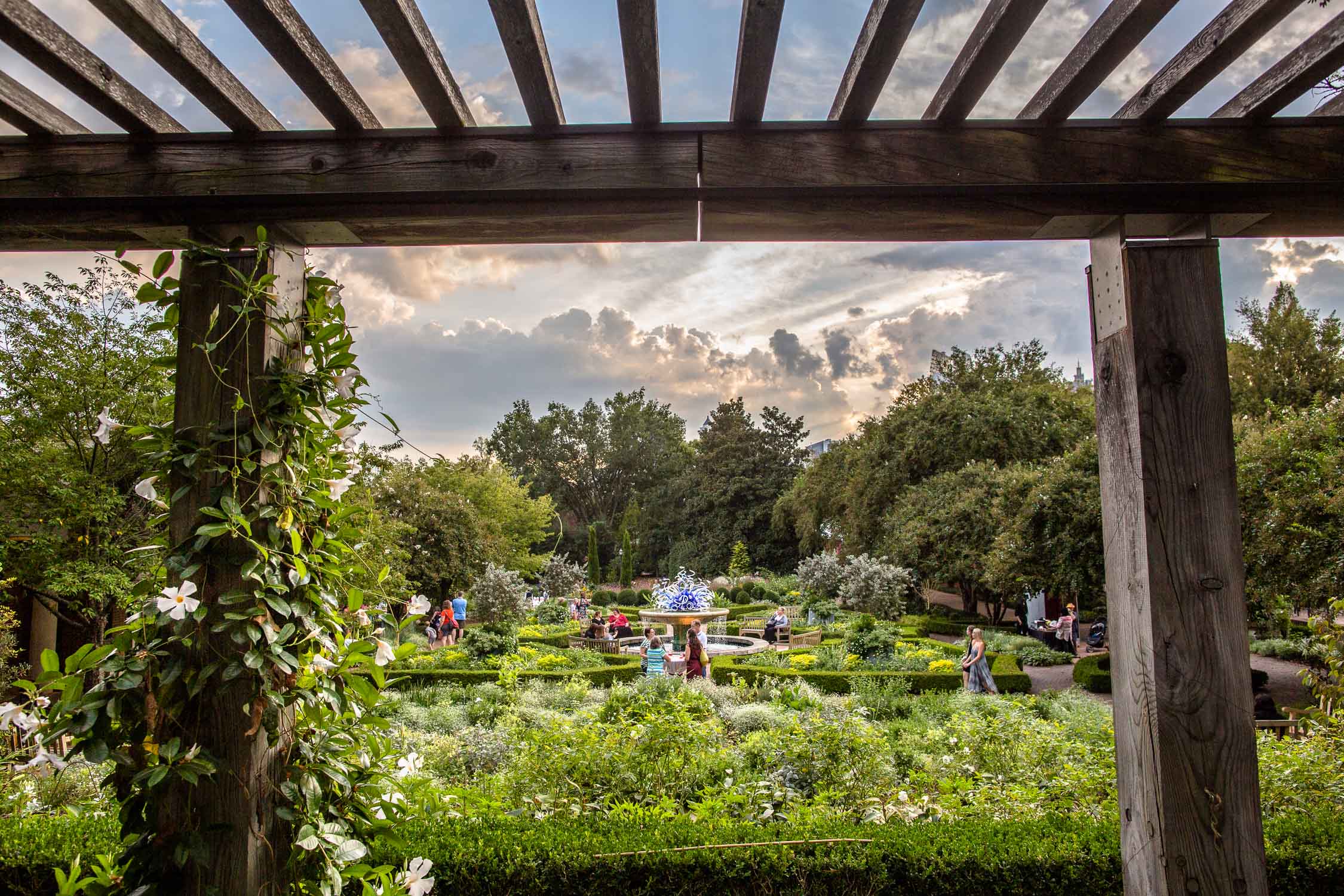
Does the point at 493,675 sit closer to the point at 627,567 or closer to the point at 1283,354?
the point at 1283,354

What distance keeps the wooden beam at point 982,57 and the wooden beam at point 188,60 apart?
1.64 metres

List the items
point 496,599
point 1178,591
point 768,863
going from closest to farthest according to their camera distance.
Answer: point 1178,591 → point 768,863 → point 496,599

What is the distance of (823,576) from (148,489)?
64.6ft

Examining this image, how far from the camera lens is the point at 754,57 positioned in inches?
60.8

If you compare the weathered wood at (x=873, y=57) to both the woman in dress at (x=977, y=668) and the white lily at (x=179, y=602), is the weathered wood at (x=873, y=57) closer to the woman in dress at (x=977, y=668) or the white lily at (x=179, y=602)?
the white lily at (x=179, y=602)

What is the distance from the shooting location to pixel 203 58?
5.24 ft

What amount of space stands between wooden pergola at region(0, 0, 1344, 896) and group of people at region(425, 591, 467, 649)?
13.9 meters

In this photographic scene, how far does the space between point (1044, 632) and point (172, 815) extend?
18.9m

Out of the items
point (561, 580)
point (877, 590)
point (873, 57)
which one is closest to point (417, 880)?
point (873, 57)

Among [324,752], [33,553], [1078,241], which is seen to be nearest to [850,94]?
[1078,241]

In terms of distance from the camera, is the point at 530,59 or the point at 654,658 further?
the point at 654,658

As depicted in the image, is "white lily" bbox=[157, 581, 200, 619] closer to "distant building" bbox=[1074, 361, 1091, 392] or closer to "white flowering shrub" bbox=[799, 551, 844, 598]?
"white flowering shrub" bbox=[799, 551, 844, 598]

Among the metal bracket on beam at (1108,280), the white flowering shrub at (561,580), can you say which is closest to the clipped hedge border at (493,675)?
the metal bracket on beam at (1108,280)

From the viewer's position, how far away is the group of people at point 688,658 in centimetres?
964
